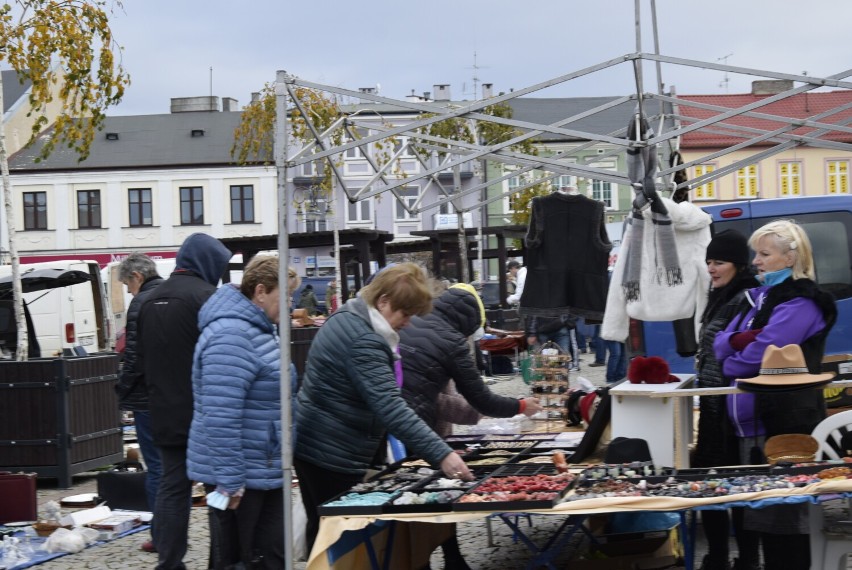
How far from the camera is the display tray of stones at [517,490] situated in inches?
184

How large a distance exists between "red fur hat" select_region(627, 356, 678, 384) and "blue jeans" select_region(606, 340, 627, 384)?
33.6ft

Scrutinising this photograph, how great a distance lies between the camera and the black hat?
240 inches

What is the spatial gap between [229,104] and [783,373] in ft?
217

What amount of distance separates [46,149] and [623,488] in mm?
12219

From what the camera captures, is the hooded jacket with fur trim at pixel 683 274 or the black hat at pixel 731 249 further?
the hooded jacket with fur trim at pixel 683 274

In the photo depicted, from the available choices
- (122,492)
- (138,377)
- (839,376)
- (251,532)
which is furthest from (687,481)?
(122,492)

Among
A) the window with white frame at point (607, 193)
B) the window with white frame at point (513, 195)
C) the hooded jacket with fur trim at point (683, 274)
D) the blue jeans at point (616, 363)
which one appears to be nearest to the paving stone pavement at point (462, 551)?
the hooded jacket with fur trim at point (683, 274)

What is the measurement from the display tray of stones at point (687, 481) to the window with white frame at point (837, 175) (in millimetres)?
52879

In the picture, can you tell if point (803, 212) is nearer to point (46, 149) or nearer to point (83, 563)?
point (83, 563)

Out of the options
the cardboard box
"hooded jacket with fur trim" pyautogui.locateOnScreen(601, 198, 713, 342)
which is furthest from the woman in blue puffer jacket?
the cardboard box

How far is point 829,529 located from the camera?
5.21 metres

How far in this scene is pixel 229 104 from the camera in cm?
6969

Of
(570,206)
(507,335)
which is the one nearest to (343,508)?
(570,206)

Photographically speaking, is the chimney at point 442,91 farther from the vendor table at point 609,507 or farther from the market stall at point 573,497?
the vendor table at point 609,507
